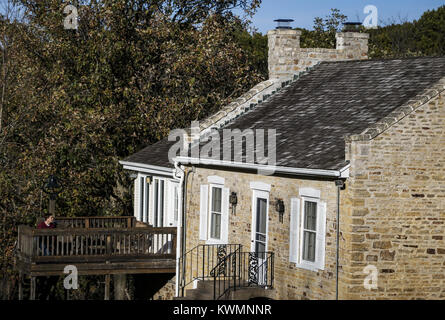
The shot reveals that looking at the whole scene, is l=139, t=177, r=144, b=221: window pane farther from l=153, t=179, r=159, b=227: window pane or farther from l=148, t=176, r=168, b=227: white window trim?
l=153, t=179, r=159, b=227: window pane

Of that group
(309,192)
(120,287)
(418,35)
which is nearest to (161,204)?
(120,287)

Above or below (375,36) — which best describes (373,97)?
below

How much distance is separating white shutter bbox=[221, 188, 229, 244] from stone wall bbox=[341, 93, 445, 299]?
5187 mm

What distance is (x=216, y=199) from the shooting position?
23.2 m

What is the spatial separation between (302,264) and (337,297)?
5.40ft

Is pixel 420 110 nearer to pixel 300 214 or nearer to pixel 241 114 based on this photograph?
pixel 300 214

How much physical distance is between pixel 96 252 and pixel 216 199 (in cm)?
368

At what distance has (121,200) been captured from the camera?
3203 centimetres

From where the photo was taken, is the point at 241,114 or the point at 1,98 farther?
the point at 1,98

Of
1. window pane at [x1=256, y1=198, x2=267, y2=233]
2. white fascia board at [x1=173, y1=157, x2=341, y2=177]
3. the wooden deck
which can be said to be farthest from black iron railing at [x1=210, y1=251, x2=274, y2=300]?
Result: the wooden deck

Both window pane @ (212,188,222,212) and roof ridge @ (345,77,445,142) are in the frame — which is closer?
roof ridge @ (345,77,445,142)

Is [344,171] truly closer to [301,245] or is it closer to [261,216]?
[301,245]

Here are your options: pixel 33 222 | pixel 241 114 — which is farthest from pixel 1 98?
pixel 241 114

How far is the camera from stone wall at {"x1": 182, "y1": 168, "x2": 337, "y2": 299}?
18.5 m
